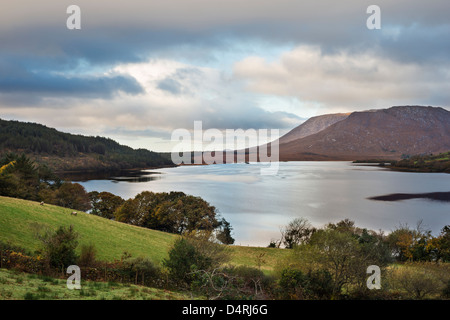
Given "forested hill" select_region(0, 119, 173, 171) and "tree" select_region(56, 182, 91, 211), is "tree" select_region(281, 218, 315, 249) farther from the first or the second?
"forested hill" select_region(0, 119, 173, 171)

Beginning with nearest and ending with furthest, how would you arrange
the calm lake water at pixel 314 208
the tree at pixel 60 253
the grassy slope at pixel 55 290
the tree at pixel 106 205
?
the grassy slope at pixel 55 290
the tree at pixel 60 253
the calm lake water at pixel 314 208
the tree at pixel 106 205

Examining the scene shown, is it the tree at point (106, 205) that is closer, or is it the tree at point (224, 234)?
the tree at point (224, 234)

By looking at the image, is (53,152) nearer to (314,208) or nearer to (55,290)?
(314,208)

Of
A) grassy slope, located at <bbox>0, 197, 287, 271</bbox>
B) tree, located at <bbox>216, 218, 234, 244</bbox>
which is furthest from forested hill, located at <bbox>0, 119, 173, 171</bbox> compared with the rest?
grassy slope, located at <bbox>0, 197, 287, 271</bbox>

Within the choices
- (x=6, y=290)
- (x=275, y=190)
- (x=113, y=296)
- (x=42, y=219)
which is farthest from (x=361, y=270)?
(x=275, y=190)

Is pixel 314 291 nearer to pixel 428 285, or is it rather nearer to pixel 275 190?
pixel 428 285

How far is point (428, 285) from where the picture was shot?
17.7m

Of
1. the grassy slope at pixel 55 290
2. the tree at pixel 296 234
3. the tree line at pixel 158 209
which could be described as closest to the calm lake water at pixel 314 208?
the tree at pixel 296 234

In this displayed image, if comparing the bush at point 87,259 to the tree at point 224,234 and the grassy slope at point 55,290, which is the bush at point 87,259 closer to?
the grassy slope at point 55,290

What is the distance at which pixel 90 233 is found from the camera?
1041 inches

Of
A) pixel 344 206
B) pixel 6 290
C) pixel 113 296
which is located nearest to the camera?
pixel 6 290

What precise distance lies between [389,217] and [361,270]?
4826 cm

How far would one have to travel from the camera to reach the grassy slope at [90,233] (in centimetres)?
2142

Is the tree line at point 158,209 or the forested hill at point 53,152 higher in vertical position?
the forested hill at point 53,152
